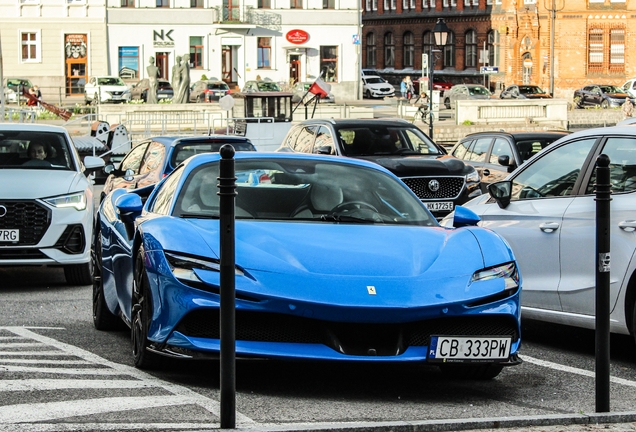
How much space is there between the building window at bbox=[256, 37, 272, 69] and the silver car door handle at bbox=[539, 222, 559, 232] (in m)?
72.4

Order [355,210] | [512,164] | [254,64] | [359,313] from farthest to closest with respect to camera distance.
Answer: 1. [254,64]
2. [512,164]
3. [355,210]
4. [359,313]

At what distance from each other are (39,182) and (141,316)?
5.62 m

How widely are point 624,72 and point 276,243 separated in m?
79.0

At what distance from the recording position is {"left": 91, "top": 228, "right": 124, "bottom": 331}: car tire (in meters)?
8.99

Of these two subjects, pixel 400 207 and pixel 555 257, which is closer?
pixel 400 207

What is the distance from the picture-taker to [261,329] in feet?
20.8

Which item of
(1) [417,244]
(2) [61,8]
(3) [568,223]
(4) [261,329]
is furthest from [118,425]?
(2) [61,8]

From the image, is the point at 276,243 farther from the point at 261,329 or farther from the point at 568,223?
the point at 568,223

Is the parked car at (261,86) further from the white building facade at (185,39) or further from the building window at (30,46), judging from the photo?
the building window at (30,46)

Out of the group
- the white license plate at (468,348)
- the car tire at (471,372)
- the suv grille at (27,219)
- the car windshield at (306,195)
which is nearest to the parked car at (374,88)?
the suv grille at (27,219)

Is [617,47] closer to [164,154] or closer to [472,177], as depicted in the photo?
[472,177]

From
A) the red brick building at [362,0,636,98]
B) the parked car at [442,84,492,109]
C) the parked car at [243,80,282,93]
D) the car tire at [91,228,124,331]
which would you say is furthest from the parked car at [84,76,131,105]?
the car tire at [91,228,124,331]

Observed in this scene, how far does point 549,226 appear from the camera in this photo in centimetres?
856

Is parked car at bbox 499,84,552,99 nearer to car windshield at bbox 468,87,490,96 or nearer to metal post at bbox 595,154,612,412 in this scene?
car windshield at bbox 468,87,490,96
